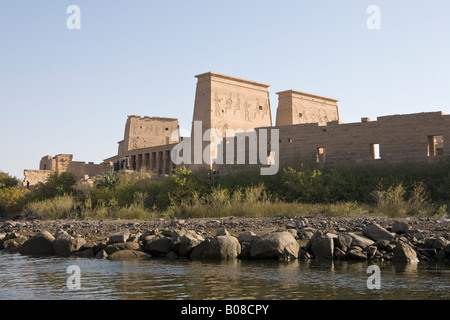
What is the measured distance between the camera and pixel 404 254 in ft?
32.1

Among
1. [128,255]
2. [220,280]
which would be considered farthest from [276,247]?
[128,255]

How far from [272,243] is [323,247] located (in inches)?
38.1

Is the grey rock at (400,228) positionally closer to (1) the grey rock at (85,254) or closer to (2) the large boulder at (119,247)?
(2) the large boulder at (119,247)

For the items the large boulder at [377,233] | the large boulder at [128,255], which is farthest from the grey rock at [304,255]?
the large boulder at [128,255]

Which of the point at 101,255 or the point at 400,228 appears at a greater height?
the point at 400,228

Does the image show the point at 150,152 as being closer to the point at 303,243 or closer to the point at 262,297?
the point at 303,243

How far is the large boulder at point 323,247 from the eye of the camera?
33.8 ft

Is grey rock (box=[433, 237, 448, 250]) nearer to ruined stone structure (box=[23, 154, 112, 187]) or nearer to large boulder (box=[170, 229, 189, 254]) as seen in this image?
large boulder (box=[170, 229, 189, 254])

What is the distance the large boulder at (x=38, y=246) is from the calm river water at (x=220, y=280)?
5.49 ft

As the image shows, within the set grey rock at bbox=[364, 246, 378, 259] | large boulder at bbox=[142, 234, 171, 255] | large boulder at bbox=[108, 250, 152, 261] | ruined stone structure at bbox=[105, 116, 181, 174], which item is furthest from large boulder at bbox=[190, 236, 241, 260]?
ruined stone structure at bbox=[105, 116, 181, 174]

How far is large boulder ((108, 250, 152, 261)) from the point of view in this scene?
430 inches

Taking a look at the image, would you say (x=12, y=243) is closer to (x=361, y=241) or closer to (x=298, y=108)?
(x=361, y=241)

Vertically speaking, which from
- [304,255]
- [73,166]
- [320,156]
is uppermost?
[73,166]

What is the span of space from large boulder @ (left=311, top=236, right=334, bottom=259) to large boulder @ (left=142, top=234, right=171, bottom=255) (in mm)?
2974
